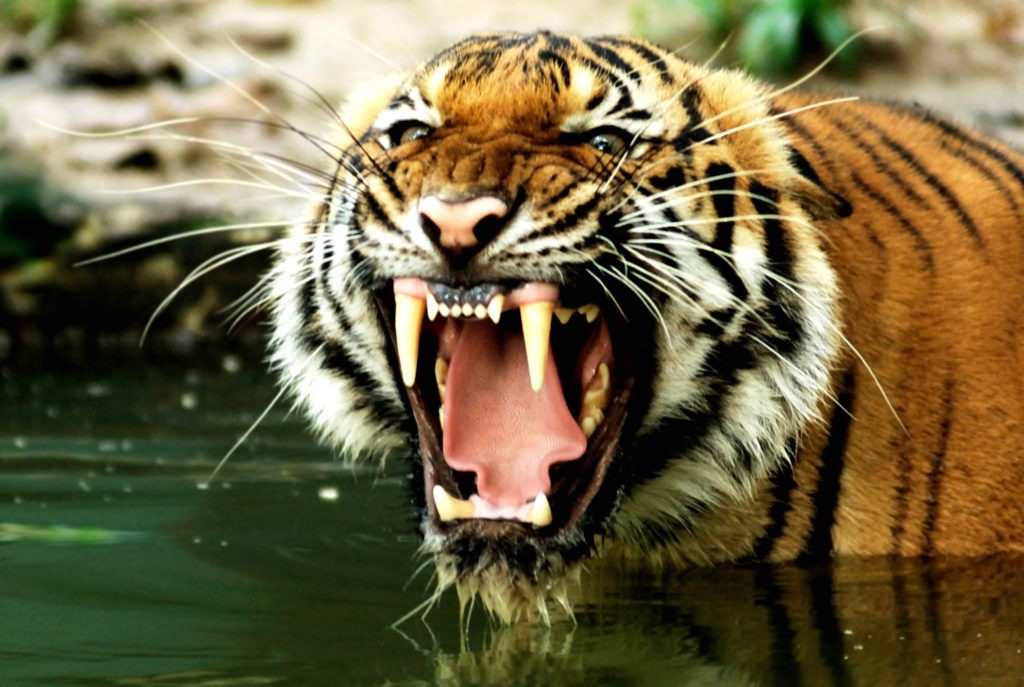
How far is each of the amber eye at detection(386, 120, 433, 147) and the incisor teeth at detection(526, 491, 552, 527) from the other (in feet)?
1.87

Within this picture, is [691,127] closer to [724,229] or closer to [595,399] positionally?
[724,229]

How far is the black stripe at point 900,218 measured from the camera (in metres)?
2.63

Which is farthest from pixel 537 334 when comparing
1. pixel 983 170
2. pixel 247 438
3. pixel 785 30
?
pixel 785 30

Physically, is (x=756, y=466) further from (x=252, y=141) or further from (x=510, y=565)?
(x=252, y=141)

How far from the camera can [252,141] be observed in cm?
626

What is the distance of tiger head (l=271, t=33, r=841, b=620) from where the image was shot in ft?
7.05

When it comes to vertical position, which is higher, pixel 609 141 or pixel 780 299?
pixel 609 141

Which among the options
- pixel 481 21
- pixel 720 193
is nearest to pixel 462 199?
pixel 720 193

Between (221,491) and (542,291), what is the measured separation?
1.42 meters

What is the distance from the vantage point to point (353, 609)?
246 cm

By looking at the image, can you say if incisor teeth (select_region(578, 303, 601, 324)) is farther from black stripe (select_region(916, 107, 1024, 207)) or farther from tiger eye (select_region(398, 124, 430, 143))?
black stripe (select_region(916, 107, 1024, 207))

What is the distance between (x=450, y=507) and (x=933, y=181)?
1.12 metres

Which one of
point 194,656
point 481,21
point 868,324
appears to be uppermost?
point 481,21

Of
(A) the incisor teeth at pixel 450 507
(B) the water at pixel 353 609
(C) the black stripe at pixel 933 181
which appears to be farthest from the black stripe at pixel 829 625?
(C) the black stripe at pixel 933 181
